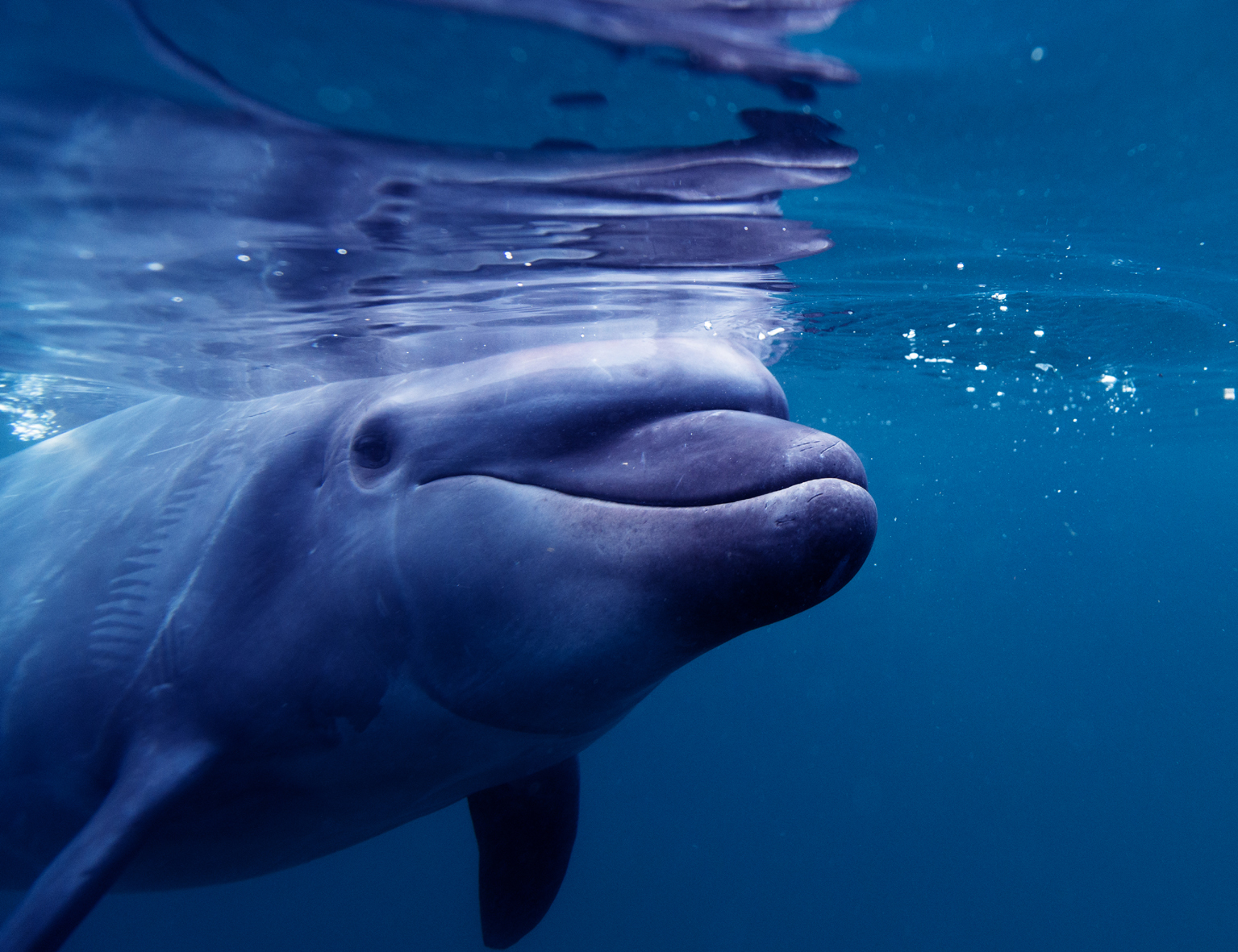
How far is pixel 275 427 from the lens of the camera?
13.8ft

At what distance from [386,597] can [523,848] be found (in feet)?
8.43

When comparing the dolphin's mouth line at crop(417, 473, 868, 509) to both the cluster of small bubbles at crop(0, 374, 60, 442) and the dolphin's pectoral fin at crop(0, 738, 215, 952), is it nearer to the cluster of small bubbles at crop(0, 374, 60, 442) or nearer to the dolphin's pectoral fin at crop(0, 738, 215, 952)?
the dolphin's pectoral fin at crop(0, 738, 215, 952)

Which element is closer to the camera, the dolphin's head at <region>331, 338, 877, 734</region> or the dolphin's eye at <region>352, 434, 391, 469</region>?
the dolphin's head at <region>331, 338, 877, 734</region>

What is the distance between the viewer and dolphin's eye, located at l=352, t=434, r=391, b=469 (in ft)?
11.7

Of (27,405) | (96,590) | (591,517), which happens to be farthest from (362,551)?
(27,405)

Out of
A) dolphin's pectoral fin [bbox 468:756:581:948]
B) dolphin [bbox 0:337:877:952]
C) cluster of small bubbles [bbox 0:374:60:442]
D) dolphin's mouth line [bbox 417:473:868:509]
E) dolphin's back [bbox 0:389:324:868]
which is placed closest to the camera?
dolphin's mouth line [bbox 417:473:868:509]

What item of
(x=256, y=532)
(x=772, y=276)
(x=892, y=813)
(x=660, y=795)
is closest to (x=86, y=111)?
(x=256, y=532)

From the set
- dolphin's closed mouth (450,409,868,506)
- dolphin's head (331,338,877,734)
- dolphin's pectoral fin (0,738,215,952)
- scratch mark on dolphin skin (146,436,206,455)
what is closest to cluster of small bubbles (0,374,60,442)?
scratch mark on dolphin skin (146,436,206,455)

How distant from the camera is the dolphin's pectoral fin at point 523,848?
4961mm

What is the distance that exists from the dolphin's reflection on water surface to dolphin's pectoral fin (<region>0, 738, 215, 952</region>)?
1 centimetres

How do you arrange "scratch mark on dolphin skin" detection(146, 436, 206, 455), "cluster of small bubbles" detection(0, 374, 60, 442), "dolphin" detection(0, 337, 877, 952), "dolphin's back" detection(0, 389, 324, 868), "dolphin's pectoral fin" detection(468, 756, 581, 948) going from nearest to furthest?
"dolphin" detection(0, 337, 877, 952)
"dolphin's back" detection(0, 389, 324, 868)
"scratch mark on dolphin skin" detection(146, 436, 206, 455)
"dolphin's pectoral fin" detection(468, 756, 581, 948)
"cluster of small bubbles" detection(0, 374, 60, 442)

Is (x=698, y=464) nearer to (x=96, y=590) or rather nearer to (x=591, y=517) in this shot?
(x=591, y=517)

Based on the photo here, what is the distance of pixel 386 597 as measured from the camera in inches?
130

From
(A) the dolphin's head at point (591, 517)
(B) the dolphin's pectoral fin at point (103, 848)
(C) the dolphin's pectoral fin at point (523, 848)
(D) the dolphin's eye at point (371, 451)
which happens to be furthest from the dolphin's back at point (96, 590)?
(C) the dolphin's pectoral fin at point (523, 848)
